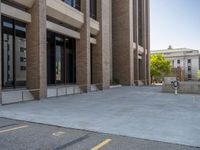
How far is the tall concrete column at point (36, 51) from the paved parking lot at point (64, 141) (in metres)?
9.68

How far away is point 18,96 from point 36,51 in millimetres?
3430

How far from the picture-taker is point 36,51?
1792 cm

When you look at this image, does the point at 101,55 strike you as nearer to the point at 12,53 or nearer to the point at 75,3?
the point at 75,3

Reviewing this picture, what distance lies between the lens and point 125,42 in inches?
1517

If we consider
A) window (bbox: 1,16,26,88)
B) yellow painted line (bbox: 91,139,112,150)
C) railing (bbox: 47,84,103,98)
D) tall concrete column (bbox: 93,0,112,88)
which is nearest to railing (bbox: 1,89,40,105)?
railing (bbox: 47,84,103,98)

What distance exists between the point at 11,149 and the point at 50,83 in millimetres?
20684

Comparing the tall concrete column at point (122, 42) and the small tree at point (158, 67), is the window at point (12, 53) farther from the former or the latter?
the small tree at point (158, 67)

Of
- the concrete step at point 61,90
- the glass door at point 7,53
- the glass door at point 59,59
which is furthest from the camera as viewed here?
the glass door at point 59,59

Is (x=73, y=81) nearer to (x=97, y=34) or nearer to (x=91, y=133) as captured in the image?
(x=97, y=34)

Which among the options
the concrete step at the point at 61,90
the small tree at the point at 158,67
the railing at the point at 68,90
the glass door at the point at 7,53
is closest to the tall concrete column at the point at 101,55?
the railing at the point at 68,90

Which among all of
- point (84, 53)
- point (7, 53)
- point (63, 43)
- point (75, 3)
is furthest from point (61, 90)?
point (75, 3)

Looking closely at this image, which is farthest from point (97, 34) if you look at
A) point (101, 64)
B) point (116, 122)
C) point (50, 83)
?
point (116, 122)

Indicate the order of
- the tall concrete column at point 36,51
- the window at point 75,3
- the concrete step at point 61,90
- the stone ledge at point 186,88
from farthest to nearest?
the window at point 75,3 → the stone ledge at point 186,88 → the concrete step at point 61,90 → the tall concrete column at point 36,51

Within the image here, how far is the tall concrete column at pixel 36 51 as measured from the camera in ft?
58.6
